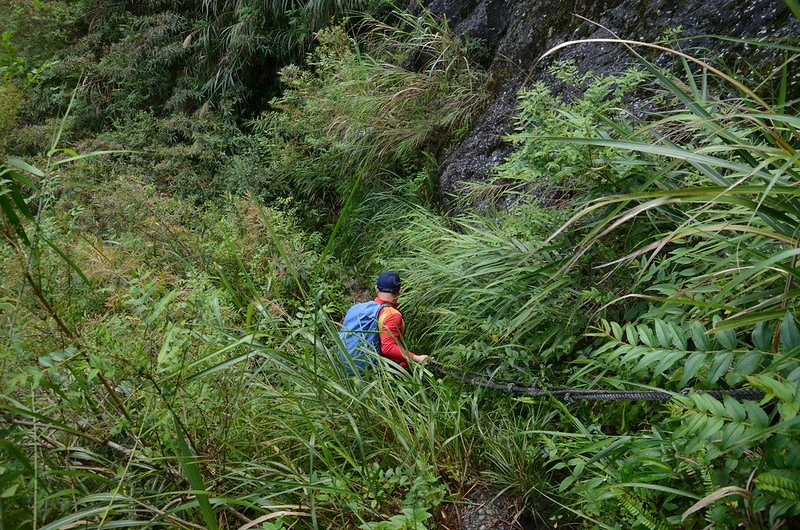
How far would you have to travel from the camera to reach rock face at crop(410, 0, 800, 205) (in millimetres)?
2822

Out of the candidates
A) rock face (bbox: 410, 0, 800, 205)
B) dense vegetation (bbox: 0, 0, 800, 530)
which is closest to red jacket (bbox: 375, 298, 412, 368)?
dense vegetation (bbox: 0, 0, 800, 530)

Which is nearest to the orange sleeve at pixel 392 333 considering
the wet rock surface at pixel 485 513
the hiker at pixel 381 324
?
the hiker at pixel 381 324

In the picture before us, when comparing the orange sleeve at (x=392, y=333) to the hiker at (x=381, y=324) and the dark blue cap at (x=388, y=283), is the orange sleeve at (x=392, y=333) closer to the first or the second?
the hiker at (x=381, y=324)

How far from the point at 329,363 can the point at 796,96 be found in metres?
2.33

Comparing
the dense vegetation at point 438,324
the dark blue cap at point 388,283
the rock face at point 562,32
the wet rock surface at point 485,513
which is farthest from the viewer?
the dark blue cap at point 388,283

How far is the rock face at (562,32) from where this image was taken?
282cm

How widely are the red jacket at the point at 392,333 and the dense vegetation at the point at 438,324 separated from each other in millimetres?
219

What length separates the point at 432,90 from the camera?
5.00 meters

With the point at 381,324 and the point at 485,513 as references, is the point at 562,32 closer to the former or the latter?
the point at 381,324

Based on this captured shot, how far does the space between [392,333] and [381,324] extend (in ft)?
0.41

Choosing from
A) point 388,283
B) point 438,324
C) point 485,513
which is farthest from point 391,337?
point 485,513

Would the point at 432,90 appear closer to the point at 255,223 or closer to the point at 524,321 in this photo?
the point at 255,223

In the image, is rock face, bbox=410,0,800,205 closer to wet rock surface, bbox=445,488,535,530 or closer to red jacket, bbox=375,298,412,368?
red jacket, bbox=375,298,412,368

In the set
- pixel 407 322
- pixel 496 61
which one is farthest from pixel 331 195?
pixel 407 322
